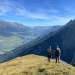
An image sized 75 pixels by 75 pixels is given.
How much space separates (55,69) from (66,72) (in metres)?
3.06

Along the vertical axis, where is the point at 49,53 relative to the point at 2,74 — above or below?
above

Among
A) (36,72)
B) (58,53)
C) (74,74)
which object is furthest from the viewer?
(58,53)

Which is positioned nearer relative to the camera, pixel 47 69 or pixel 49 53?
pixel 47 69

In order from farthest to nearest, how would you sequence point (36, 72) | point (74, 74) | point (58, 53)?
point (58, 53), point (36, 72), point (74, 74)

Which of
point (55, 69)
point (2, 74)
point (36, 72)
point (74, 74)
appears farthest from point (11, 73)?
point (74, 74)

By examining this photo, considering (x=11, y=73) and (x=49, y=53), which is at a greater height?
(x=49, y=53)

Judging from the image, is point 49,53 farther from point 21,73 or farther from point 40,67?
point 21,73

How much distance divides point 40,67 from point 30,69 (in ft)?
7.03

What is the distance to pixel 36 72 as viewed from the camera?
45531 millimetres

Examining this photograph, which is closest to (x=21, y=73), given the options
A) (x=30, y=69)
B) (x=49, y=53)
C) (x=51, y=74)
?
(x=30, y=69)

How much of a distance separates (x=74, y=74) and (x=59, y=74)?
2779 mm

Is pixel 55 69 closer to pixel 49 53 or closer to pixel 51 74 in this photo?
pixel 51 74

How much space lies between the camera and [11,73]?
4772cm

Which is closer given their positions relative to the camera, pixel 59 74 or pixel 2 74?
pixel 59 74
